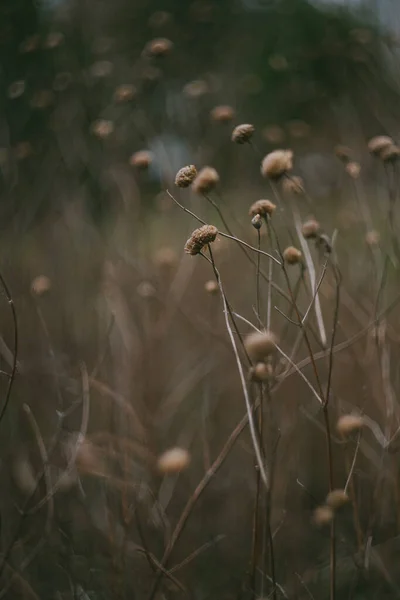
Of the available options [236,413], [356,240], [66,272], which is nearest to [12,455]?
[236,413]

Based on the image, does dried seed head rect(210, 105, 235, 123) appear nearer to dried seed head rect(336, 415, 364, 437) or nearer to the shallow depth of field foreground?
the shallow depth of field foreground

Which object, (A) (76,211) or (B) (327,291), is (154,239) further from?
(B) (327,291)

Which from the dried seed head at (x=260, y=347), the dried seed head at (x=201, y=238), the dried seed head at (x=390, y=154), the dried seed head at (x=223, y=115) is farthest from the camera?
the dried seed head at (x=223, y=115)

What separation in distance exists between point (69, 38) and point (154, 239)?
68 cm

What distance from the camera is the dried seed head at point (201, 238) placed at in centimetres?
63

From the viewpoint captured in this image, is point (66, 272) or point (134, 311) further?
point (66, 272)

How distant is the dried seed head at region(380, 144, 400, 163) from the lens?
866mm

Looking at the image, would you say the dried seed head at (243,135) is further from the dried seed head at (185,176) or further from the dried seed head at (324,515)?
the dried seed head at (324,515)

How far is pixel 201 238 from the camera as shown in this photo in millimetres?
628

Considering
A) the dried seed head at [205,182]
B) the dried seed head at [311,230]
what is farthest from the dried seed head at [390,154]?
the dried seed head at [205,182]

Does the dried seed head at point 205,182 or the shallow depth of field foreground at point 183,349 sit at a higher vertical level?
the dried seed head at point 205,182

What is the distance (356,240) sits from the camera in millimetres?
1855

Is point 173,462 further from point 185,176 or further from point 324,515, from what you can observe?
point 185,176

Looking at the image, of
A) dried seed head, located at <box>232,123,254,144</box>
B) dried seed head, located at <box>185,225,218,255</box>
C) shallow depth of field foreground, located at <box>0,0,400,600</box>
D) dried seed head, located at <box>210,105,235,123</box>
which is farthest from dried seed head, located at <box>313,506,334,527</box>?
dried seed head, located at <box>210,105,235,123</box>
